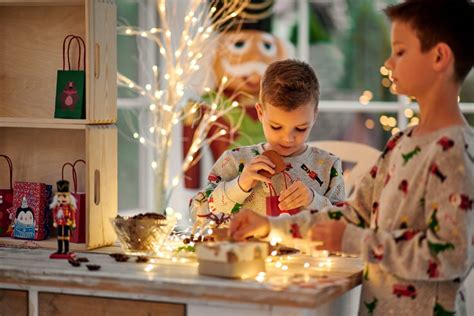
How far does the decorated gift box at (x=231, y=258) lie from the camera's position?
2191mm

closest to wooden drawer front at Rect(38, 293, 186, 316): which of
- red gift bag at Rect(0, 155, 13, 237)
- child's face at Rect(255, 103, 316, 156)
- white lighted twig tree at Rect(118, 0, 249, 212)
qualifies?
red gift bag at Rect(0, 155, 13, 237)

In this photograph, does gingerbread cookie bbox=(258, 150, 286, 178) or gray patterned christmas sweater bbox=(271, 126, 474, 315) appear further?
gingerbread cookie bbox=(258, 150, 286, 178)

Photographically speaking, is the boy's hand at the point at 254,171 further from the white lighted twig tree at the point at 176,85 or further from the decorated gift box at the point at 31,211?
the white lighted twig tree at the point at 176,85

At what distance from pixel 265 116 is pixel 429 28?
72 centimetres

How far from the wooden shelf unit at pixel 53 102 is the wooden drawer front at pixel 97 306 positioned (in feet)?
1.11

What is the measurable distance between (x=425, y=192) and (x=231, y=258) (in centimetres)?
45

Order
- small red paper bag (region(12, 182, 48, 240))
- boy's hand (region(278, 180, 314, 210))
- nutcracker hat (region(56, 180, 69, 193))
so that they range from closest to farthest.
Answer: nutcracker hat (region(56, 180, 69, 193)) < boy's hand (region(278, 180, 314, 210)) < small red paper bag (region(12, 182, 48, 240))

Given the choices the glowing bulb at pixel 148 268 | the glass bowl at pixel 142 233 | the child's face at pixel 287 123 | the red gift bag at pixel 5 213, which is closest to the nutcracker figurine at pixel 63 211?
the glass bowl at pixel 142 233

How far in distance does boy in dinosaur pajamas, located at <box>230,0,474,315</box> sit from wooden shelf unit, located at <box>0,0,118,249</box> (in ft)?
2.38

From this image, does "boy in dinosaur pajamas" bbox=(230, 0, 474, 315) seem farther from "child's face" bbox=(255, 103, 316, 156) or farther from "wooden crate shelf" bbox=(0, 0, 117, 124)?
"wooden crate shelf" bbox=(0, 0, 117, 124)

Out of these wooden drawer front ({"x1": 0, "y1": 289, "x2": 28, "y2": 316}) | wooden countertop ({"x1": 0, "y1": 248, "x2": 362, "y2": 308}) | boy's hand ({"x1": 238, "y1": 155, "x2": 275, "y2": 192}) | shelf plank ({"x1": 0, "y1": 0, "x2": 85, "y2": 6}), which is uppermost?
shelf plank ({"x1": 0, "y1": 0, "x2": 85, "y2": 6})

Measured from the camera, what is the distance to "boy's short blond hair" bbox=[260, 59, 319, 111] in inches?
106

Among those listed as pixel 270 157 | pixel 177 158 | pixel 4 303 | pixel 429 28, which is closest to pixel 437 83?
pixel 429 28

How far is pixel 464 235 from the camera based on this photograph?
204 centimetres
